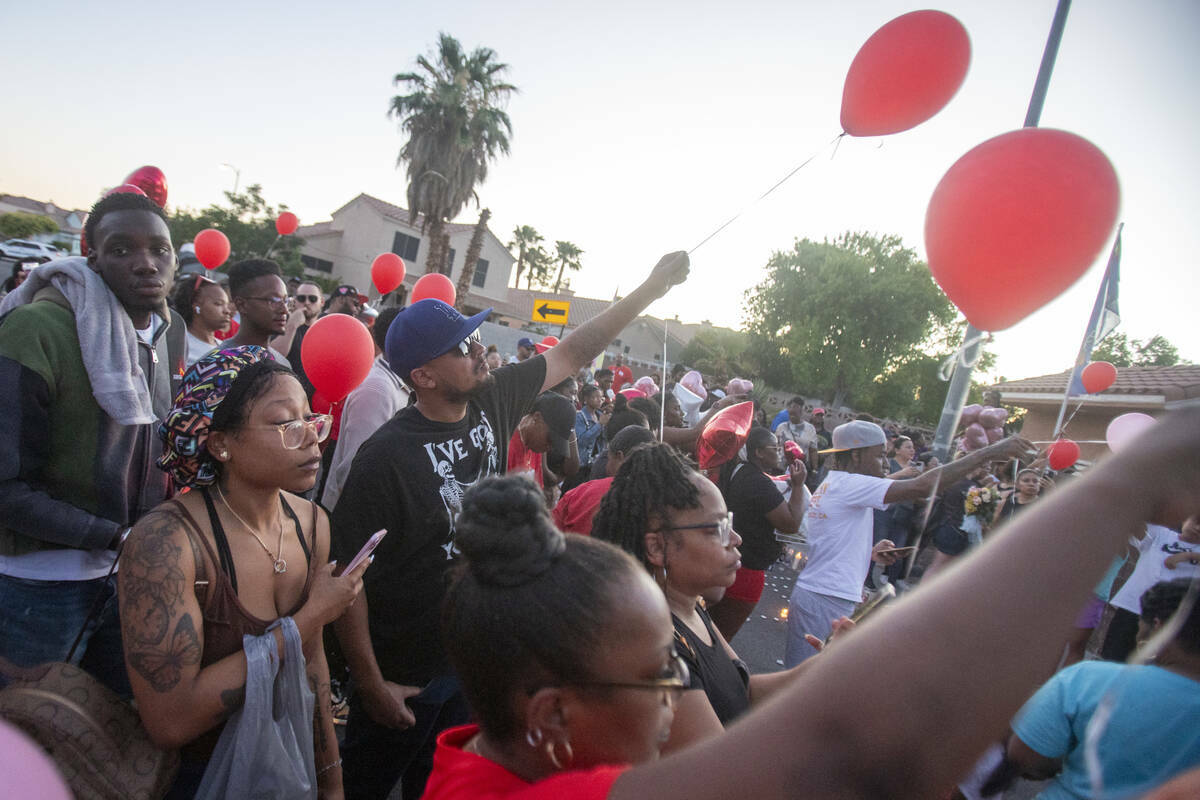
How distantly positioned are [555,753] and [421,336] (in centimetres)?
194

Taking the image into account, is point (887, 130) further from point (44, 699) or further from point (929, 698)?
point (44, 699)

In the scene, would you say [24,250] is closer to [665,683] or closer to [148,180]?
[148,180]

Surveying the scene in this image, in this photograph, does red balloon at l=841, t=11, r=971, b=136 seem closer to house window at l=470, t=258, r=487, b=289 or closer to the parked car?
the parked car

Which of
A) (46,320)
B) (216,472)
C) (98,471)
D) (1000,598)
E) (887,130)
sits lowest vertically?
(98,471)

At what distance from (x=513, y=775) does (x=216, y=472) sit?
4.51 feet

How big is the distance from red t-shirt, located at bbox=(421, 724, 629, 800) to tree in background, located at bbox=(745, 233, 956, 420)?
32228 mm

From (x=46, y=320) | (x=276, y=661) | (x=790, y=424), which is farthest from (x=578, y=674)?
(x=790, y=424)

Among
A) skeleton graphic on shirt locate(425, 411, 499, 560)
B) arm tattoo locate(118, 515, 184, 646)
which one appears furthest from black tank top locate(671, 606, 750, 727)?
arm tattoo locate(118, 515, 184, 646)

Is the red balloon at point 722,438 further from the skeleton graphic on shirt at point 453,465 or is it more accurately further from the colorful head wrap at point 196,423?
the colorful head wrap at point 196,423

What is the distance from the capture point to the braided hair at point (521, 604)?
1087 millimetres

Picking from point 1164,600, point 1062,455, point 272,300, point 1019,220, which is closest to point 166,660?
point 1019,220

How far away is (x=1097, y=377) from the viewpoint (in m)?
5.38

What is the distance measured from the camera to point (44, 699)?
1.47 meters

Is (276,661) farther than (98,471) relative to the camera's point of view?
No
